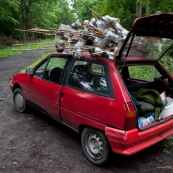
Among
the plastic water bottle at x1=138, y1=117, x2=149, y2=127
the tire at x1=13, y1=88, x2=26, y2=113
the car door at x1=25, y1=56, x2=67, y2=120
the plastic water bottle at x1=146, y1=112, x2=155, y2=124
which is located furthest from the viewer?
the tire at x1=13, y1=88, x2=26, y2=113

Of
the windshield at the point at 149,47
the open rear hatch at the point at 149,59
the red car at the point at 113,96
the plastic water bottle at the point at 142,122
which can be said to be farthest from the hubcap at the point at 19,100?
the plastic water bottle at the point at 142,122

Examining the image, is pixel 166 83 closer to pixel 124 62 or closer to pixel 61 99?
pixel 124 62

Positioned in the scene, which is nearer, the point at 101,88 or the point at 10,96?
the point at 101,88

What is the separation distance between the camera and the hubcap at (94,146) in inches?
144

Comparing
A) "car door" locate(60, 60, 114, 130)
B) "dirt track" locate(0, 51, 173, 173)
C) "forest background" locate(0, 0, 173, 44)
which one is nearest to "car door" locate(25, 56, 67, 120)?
"car door" locate(60, 60, 114, 130)

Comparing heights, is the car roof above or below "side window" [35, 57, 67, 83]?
above

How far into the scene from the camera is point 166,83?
184 inches

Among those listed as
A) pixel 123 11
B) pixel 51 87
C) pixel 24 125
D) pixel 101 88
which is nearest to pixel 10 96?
pixel 24 125

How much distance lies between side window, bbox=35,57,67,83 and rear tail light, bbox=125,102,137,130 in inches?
65.0

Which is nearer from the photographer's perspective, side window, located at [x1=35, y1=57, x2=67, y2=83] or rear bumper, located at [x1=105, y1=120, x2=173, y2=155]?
rear bumper, located at [x1=105, y1=120, x2=173, y2=155]

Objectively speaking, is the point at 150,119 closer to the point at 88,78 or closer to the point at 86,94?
the point at 86,94

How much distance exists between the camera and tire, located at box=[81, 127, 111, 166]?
3.54 metres

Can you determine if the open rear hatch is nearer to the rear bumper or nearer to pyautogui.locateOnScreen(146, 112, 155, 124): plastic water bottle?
pyautogui.locateOnScreen(146, 112, 155, 124): plastic water bottle

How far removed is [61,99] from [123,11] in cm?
1148
